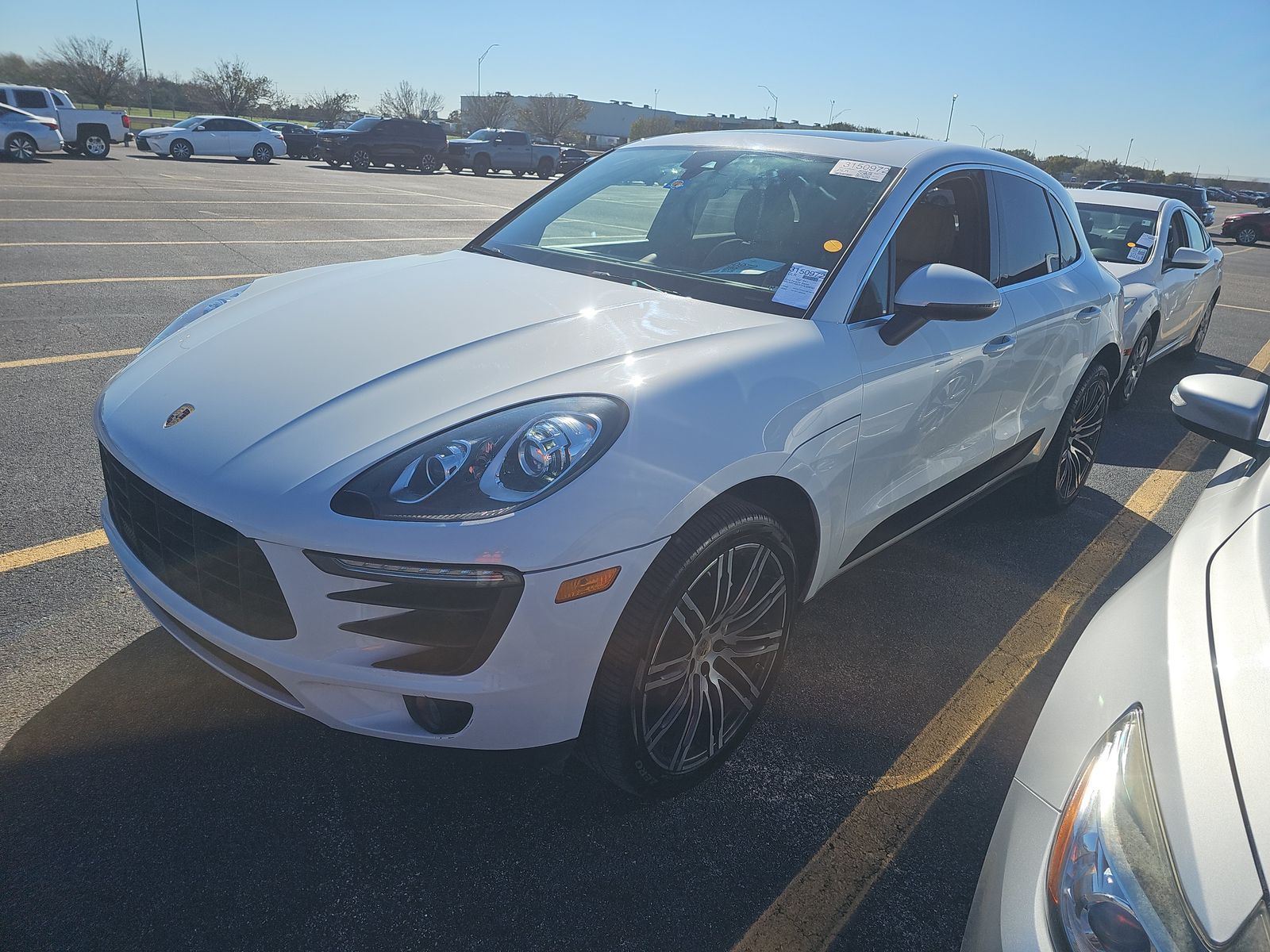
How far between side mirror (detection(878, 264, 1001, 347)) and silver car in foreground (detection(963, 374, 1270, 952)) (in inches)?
41.0

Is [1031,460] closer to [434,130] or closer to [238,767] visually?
[238,767]

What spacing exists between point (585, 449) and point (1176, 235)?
7.65m

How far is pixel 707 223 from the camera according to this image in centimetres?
321

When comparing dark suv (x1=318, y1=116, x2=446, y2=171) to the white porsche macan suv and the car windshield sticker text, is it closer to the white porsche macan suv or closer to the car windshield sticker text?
the white porsche macan suv

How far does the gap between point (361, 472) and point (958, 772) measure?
6.23ft

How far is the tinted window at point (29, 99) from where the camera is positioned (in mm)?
23844

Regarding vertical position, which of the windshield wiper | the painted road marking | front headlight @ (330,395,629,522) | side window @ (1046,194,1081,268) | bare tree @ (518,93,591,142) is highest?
bare tree @ (518,93,591,142)

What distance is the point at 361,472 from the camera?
1911mm

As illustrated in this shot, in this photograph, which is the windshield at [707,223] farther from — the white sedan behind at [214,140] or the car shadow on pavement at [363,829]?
the white sedan behind at [214,140]

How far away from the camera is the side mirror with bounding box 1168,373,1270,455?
7.25 ft

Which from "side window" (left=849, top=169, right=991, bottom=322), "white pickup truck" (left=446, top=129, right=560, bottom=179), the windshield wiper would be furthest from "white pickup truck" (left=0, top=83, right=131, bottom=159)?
"side window" (left=849, top=169, right=991, bottom=322)

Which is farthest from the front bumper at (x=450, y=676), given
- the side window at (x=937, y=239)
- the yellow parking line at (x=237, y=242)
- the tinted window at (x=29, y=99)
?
the tinted window at (x=29, y=99)

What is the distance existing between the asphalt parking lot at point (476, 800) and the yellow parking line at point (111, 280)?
462cm

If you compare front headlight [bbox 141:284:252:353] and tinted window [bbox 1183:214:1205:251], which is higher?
tinted window [bbox 1183:214:1205:251]
